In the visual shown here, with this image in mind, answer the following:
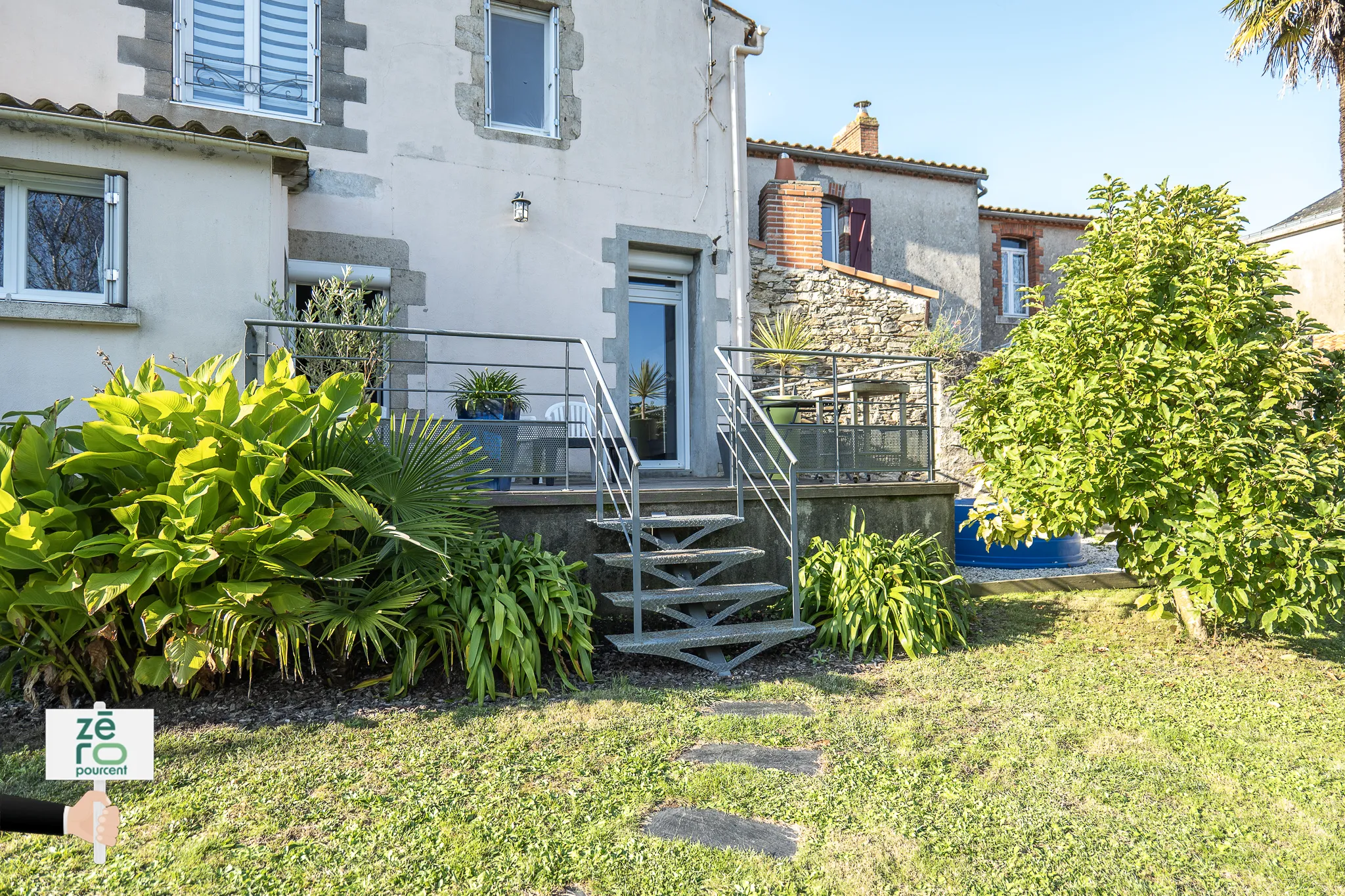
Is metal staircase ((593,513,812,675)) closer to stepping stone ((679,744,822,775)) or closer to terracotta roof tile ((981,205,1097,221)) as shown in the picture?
stepping stone ((679,744,822,775))

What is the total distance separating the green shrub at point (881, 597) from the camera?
520 centimetres

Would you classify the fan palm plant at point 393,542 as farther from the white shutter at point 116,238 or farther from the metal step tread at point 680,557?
the white shutter at point 116,238

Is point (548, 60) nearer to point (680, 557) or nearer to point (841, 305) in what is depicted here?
point (841, 305)

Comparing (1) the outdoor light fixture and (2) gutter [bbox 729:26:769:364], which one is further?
(2) gutter [bbox 729:26:769:364]

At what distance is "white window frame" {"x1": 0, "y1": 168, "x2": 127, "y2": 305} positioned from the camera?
547 centimetres

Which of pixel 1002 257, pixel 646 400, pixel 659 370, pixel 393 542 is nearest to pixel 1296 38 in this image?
pixel 1002 257

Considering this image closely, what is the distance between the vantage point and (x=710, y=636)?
4.79 meters

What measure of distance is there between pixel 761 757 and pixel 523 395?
152 inches

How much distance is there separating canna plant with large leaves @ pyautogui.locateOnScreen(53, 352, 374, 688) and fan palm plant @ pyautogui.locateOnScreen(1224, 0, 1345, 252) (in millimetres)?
13090

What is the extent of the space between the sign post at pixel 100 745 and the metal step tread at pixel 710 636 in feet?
10.2

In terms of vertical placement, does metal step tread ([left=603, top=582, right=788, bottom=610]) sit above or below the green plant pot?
below

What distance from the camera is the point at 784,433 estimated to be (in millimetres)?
6430

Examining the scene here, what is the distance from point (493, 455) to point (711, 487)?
1.58 meters

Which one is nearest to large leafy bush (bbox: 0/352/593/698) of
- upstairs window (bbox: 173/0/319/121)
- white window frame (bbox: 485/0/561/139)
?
upstairs window (bbox: 173/0/319/121)
